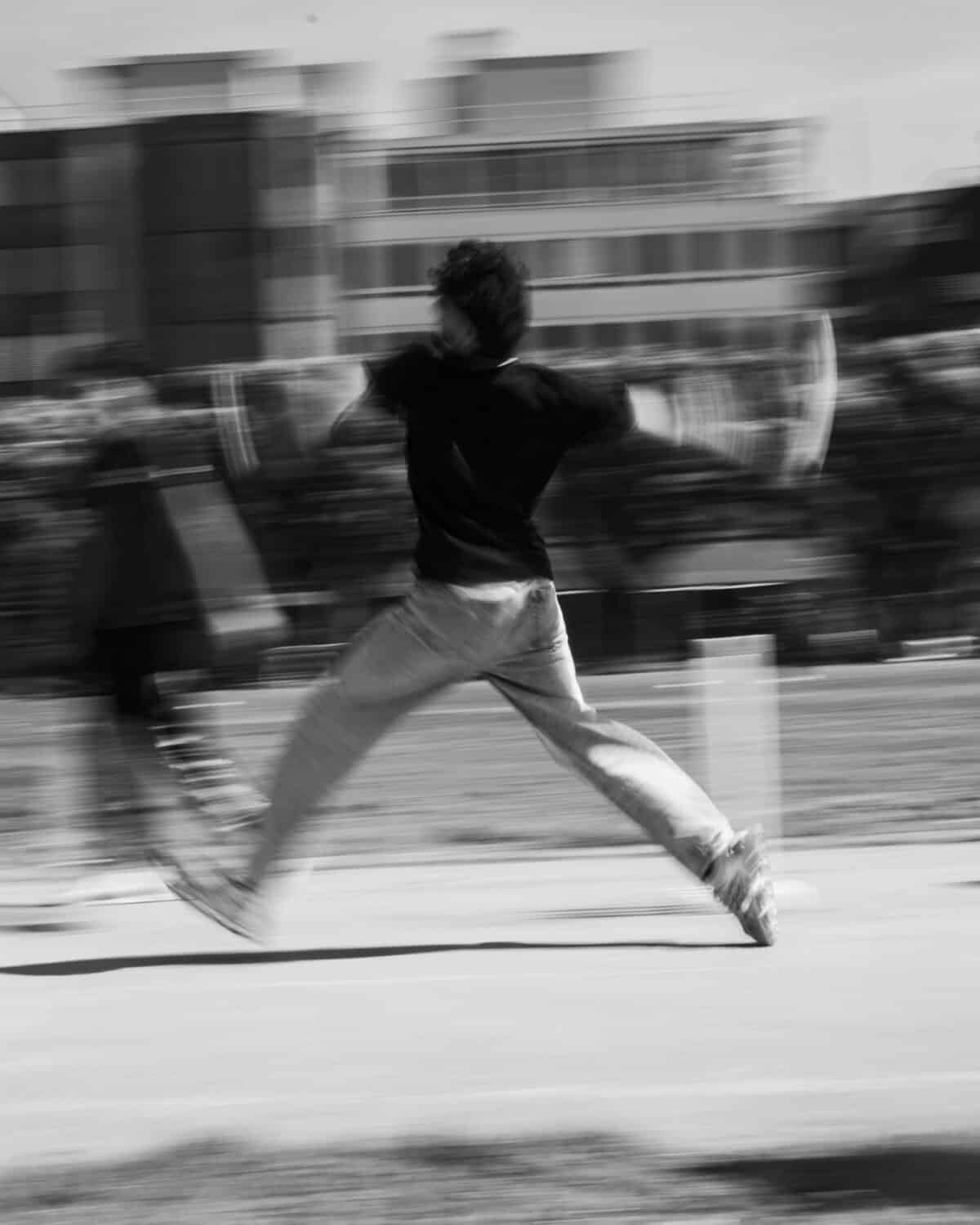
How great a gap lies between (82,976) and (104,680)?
959 mm

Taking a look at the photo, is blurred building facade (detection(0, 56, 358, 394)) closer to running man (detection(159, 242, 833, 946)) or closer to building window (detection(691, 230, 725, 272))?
building window (detection(691, 230, 725, 272))

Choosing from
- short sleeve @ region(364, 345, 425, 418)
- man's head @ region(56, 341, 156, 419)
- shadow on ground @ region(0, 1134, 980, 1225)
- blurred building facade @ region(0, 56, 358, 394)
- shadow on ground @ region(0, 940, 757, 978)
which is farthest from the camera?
blurred building facade @ region(0, 56, 358, 394)

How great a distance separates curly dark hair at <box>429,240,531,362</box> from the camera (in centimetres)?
429

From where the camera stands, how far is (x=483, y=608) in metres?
4.33

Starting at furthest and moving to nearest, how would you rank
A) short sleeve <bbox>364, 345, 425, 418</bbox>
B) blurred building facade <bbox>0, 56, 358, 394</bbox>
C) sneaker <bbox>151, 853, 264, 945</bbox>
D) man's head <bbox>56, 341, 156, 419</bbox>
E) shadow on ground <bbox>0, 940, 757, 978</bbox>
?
blurred building facade <bbox>0, 56, 358, 394</bbox> < man's head <bbox>56, 341, 156, 419</bbox> < shadow on ground <bbox>0, 940, 757, 978</bbox> < sneaker <bbox>151, 853, 264, 945</bbox> < short sleeve <bbox>364, 345, 425, 418</bbox>

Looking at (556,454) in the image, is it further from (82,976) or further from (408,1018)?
(82,976)

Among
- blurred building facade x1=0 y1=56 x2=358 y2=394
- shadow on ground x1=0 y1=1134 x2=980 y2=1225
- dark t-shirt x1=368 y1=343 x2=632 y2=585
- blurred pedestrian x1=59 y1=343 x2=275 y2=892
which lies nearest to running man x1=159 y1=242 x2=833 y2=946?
dark t-shirt x1=368 y1=343 x2=632 y2=585

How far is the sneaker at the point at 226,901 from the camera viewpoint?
182 inches

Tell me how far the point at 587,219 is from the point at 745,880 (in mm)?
52529

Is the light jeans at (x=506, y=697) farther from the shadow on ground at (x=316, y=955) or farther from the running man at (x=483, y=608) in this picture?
the shadow on ground at (x=316, y=955)

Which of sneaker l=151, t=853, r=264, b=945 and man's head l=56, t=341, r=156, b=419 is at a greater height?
man's head l=56, t=341, r=156, b=419

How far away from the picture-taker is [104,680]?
5.38 metres

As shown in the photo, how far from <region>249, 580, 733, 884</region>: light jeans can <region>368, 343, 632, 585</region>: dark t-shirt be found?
0.09m

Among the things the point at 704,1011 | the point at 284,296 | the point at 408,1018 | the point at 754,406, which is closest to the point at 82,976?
the point at 408,1018
